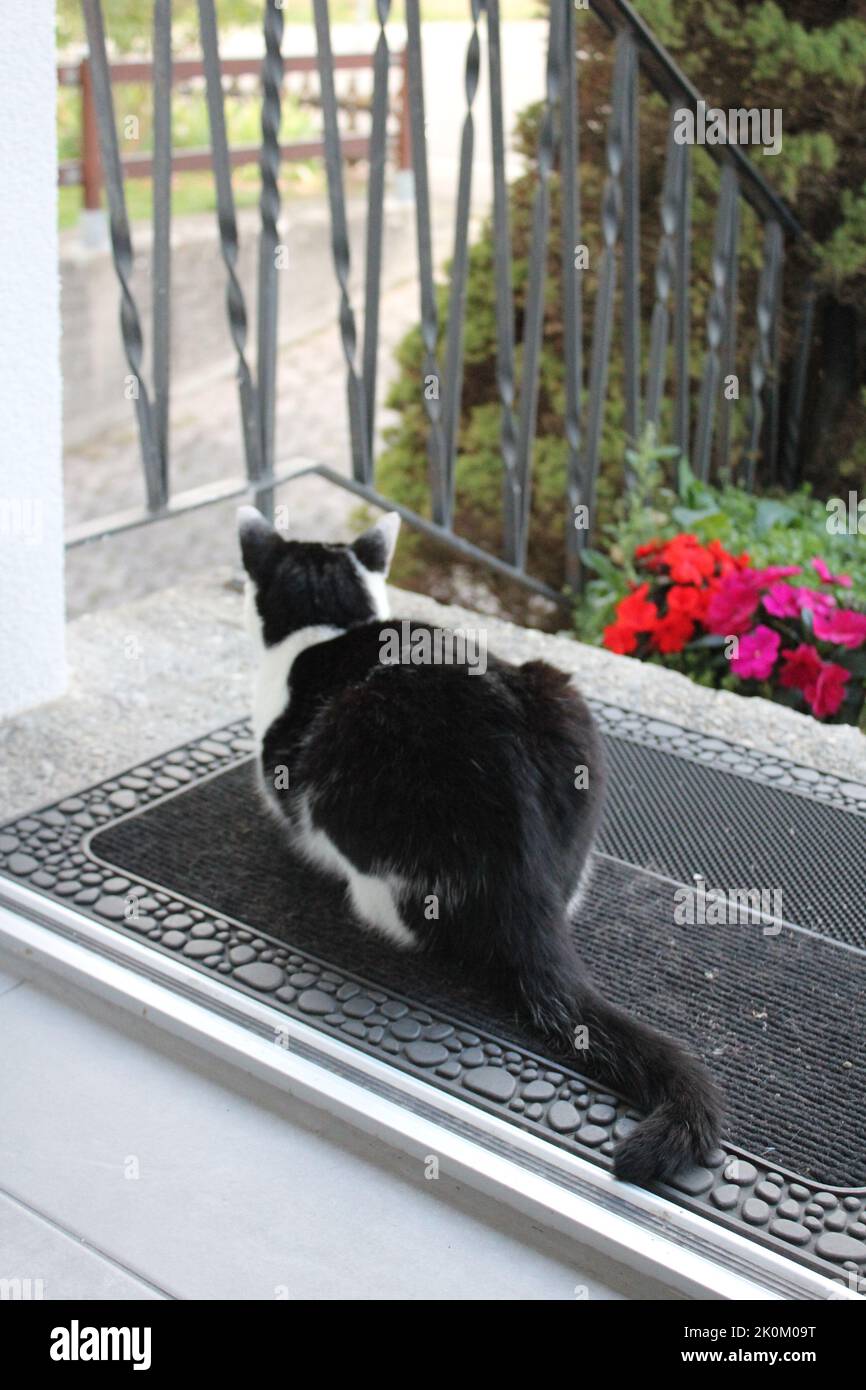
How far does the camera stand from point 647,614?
3195mm

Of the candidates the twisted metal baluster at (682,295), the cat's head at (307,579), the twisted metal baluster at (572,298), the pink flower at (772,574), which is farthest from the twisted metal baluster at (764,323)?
the cat's head at (307,579)

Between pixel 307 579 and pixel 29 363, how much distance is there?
615 millimetres

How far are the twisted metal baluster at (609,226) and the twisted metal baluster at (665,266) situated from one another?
130 mm

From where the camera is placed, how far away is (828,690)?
2922mm

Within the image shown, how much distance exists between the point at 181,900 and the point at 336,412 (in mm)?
6065

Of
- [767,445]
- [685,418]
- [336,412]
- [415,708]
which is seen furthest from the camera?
[336,412]

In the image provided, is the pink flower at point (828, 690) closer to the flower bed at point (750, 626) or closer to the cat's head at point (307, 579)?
the flower bed at point (750, 626)

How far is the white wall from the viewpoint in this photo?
7.16ft

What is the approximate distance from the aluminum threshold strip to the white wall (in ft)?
1.96

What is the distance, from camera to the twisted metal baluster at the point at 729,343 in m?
3.76

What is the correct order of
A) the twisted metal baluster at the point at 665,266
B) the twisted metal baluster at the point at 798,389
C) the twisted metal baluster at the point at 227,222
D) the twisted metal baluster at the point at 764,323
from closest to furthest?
the twisted metal baluster at the point at 227,222, the twisted metal baluster at the point at 665,266, the twisted metal baluster at the point at 764,323, the twisted metal baluster at the point at 798,389

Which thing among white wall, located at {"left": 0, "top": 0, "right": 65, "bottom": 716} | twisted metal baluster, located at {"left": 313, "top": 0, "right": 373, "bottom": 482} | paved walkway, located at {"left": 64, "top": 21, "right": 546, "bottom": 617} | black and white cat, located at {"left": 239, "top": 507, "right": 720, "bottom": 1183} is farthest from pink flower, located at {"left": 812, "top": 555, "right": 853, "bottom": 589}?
paved walkway, located at {"left": 64, "top": 21, "right": 546, "bottom": 617}

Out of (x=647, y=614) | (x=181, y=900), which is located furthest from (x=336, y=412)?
(x=181, y=900)
